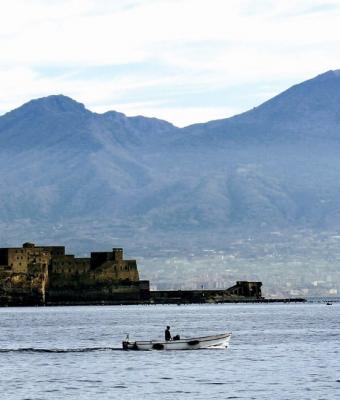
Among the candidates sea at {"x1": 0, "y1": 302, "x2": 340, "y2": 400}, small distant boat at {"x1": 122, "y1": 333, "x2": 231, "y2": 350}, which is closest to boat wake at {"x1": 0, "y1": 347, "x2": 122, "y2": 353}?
sea at {"x1": 0, "y1": 302, "x2": 340, "y2": 400}

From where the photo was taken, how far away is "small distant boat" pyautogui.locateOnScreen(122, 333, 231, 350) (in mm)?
135125

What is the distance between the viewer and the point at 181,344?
445ft

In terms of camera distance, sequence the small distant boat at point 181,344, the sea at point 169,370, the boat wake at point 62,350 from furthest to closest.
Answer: the boat wake at point 62,350
the small distant boat at point 181,344
the sea at point 169,370

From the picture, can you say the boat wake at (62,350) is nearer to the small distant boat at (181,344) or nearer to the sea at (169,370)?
the sea at (169,370)

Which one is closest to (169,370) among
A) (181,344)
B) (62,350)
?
(181,344)

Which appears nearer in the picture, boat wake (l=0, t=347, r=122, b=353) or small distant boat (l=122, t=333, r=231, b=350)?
small distant boat (l=122, t=333, r=231, b=350)

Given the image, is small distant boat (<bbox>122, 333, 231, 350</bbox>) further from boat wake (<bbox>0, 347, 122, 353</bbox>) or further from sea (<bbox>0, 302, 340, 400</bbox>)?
boat wake (<bbox>0, 347, 122, 353</bbox>)

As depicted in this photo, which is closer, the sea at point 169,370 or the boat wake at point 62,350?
the sea at point 169,370

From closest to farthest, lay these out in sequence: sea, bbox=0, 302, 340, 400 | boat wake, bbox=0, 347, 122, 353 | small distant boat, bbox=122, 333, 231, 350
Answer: sea, bbox=0, 302, 340, 400, small distant boat, bbox=122, 333, 231, 350, boat wake, bbox=0, 347, 122, 353

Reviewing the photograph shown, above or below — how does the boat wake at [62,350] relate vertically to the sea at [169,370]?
above

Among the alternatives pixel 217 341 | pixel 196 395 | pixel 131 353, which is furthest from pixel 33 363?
pixel 196 395

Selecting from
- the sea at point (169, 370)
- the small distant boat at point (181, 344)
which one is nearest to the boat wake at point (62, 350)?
the sea at point (169, 370)

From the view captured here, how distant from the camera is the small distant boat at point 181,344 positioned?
5320 inches

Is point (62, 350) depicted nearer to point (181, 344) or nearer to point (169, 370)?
point (181, 344)
